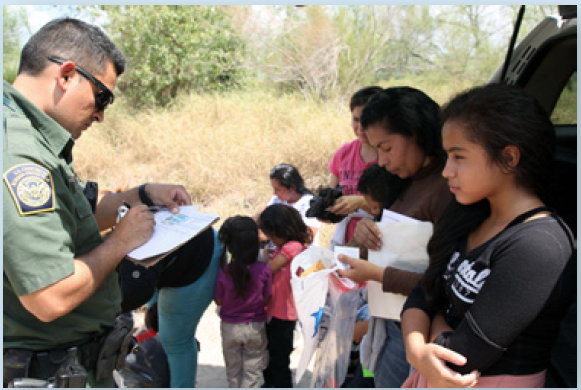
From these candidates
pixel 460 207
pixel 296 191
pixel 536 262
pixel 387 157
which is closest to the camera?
pixel 536 262

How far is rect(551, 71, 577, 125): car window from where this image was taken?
7.41ft

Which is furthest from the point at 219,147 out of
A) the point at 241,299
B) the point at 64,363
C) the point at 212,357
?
the point at 64,363

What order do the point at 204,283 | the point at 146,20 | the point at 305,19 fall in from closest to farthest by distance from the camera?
the point at 204,283 < the point at 146,20 < the point at 305,19

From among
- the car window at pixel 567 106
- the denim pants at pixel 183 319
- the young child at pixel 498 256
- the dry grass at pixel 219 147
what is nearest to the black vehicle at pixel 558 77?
the car window at pixel 567 106

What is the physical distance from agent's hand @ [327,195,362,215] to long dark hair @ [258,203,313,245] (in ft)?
2.58

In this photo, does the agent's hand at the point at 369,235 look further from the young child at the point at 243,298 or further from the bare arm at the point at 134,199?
the young child at the point at 243,298

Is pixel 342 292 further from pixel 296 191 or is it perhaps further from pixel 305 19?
pixel 305 19

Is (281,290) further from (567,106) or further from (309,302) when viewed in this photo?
(567,106)

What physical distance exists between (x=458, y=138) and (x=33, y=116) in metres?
1.35

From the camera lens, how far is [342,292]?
1.85 meters

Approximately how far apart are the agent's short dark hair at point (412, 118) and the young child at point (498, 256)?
0.38 meters

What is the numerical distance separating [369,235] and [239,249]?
1207mm

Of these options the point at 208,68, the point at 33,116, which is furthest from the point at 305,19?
the point at 33,116

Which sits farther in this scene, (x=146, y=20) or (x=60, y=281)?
(x=146, y=20)
